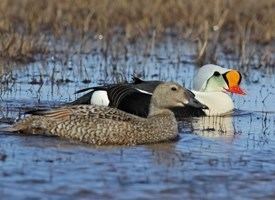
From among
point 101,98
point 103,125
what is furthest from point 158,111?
point 101,98

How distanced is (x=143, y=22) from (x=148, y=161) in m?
8.79

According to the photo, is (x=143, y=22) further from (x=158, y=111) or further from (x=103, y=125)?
(x=103, y=125)

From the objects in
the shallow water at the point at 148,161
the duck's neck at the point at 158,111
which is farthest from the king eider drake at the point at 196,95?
the duck's neck at the point at 158,111

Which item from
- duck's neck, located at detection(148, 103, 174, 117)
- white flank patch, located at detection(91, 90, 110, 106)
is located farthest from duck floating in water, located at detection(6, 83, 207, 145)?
white flank patch, located at detection(91, 90, 110, 106)

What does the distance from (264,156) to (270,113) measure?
7.56 ft

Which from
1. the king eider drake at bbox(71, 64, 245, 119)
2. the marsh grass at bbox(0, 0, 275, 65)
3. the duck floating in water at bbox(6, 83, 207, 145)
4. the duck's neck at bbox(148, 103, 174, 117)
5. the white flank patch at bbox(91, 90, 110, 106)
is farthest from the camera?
the marsh grass at bbox(0, 0, 275, 65)

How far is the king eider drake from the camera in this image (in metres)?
9.34

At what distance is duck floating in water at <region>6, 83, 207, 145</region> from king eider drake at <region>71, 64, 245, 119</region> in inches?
43.8

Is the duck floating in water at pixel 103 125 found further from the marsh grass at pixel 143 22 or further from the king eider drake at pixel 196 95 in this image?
the marsh grass at pixel 143 22

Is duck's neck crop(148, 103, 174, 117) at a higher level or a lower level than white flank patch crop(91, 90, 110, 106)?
lower

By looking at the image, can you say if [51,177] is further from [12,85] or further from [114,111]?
[12,85]

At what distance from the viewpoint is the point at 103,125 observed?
7.55 meters

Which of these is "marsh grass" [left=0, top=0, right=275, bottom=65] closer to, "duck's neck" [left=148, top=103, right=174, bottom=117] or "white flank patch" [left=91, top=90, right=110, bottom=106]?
"white flank patch" [left=91, top=90, right=110, bottom=106]

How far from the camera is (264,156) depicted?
728 centimetres
